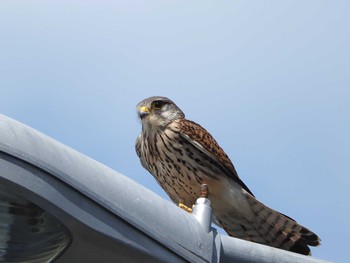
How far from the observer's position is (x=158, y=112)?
8016 mm

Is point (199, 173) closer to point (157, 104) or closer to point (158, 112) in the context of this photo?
point (158, 112)

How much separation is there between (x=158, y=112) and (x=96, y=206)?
18.3ft

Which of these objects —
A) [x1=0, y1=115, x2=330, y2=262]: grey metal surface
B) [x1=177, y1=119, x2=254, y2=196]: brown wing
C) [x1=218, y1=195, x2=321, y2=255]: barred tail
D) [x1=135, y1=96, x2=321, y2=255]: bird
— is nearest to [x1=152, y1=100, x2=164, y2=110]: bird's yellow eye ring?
[x1=135, y1=96, x2=321, y2=255]: bird

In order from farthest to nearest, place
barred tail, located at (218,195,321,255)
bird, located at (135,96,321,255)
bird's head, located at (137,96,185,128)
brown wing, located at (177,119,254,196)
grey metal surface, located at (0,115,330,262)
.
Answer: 1. bird's head, located at (137,96,185,128)
2. brown wing, located at (177,119,254,196)
3. bird, located at (135,96,321,255)
4. barred tail, located at (218,195,321,255)
5. grey metal surface, located at (0,115,330,262)

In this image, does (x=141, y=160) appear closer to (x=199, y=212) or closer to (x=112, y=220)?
(x=199, y=212)

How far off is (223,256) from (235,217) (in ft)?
13.8

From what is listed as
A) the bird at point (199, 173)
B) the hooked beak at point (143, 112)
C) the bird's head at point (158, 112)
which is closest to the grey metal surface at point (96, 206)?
the bird at point (199, 173)

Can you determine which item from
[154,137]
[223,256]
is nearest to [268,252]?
[223,256]

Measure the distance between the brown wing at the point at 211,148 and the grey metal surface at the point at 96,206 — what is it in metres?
4.42

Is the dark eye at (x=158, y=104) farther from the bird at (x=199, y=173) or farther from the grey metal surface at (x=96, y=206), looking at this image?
the grey metal surface at (x=96, y=206)

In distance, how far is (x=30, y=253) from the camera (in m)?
2.61

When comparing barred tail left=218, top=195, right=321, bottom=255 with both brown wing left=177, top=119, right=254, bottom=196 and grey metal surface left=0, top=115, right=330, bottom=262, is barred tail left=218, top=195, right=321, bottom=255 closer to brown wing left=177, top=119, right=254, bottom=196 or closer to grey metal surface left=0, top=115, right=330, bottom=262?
brown wing left=177, top=119, right=254, bottom=196

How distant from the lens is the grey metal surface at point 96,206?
7.42 feet

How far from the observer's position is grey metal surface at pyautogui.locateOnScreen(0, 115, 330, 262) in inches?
89.0
